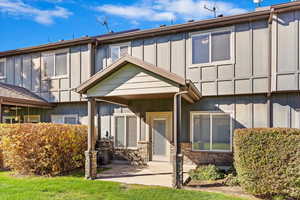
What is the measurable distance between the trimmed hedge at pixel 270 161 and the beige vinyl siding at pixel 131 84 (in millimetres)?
2675

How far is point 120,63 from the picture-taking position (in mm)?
8062

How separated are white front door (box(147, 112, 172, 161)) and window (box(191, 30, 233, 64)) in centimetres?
291

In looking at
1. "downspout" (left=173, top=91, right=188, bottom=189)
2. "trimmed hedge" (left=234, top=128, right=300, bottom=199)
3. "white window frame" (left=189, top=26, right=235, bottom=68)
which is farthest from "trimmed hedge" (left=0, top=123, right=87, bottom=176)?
"trimmed hedge" (left=234, top=128, right=300, bottom=199)

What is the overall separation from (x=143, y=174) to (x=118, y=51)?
6.18 metres

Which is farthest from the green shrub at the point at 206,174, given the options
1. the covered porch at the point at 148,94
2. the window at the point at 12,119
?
the window at the point at 12,119

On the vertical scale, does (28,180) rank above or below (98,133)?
below

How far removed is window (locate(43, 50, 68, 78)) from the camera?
13.0 meters

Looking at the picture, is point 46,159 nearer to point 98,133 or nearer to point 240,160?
point 98,133

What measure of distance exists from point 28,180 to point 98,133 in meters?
4.62

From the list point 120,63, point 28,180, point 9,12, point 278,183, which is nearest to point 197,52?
point 120,63

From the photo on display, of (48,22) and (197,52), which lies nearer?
(197,52)

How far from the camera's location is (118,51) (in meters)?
12.1

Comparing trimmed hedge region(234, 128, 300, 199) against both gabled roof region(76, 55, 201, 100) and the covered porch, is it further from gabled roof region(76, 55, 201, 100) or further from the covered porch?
gabled roof region(76, 55, 201, 100)

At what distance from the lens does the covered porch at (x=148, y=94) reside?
7.51m
